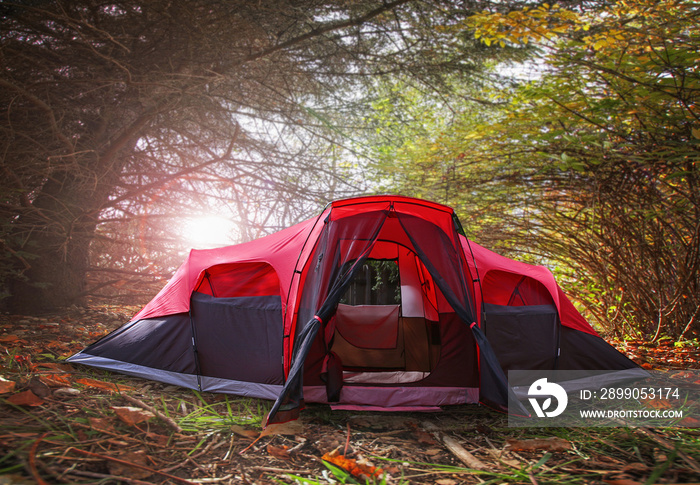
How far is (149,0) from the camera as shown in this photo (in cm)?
347

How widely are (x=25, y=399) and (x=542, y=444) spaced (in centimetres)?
311

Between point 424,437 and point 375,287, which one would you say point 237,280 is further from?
A: point 375,287

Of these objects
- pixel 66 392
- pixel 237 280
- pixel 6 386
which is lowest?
pixel 66 392

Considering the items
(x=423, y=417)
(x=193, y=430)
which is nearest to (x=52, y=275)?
(x=193, y=430)

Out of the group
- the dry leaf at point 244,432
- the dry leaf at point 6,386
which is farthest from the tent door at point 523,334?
the dry leaf at point 6,386

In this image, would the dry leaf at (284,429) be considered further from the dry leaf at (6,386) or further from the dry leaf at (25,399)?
the dry leaf at (6,386)

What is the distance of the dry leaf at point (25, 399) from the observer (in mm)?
2363

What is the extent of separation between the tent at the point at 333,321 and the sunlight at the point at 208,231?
8.35ft

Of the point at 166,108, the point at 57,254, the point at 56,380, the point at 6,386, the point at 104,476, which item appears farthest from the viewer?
the point at 57,254

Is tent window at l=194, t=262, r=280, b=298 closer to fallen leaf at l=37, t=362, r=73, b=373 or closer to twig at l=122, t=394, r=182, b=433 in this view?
twig at l=122, t=394, r=182, b=433

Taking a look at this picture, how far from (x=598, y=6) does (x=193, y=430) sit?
5.50m

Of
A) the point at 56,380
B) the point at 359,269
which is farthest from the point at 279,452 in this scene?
the point at 56,380

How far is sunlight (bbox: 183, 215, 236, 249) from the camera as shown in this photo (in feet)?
20.1

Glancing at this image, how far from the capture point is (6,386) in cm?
249
